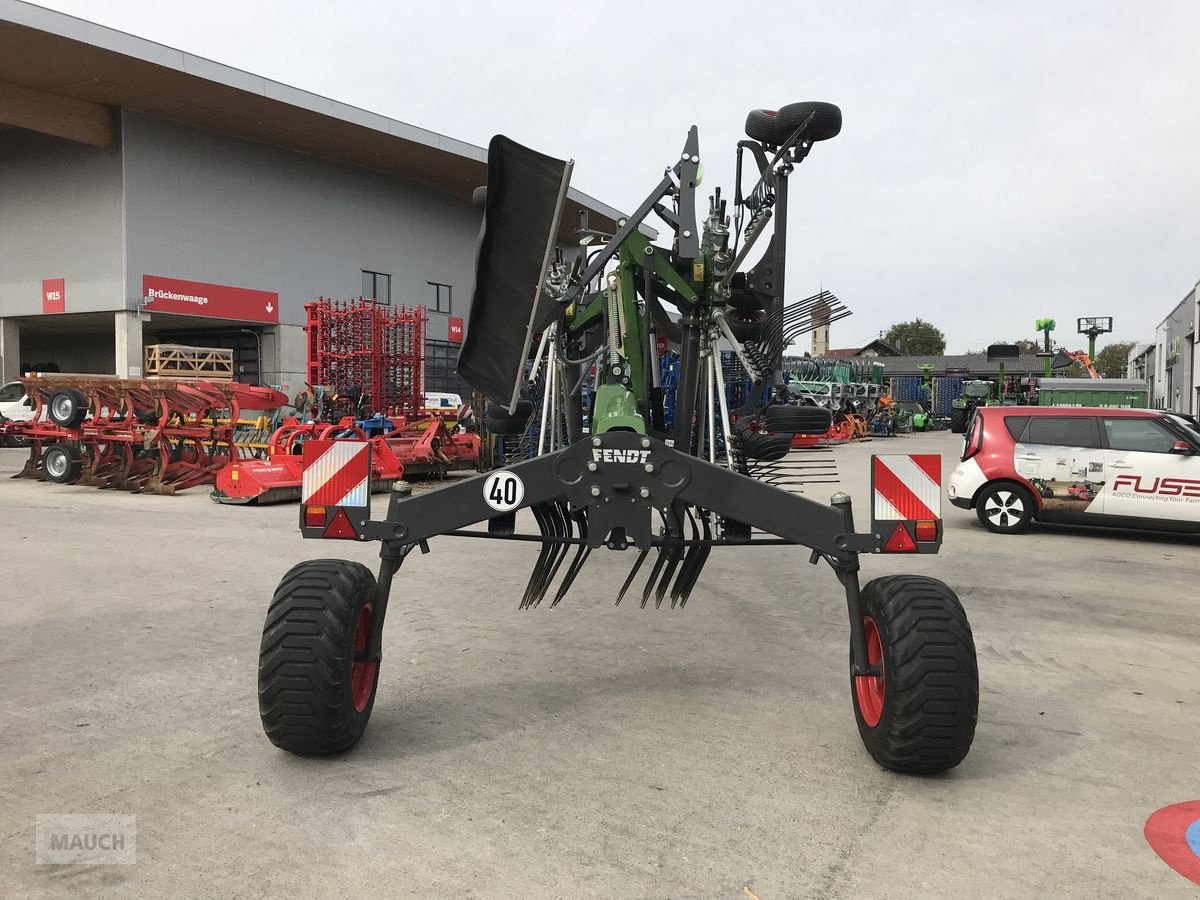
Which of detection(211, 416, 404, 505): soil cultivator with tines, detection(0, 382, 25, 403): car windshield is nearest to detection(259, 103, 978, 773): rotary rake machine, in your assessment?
detection(211, 416, 404, 505): soil cultivator with tines

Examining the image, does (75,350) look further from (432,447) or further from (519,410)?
(519,410)

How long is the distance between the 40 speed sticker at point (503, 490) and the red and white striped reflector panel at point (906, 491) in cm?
146

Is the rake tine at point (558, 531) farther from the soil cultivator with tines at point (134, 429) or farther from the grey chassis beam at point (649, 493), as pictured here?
the soil cultivator with tines at point (134, 429)

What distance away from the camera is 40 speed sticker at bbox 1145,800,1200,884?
2891 millimetres

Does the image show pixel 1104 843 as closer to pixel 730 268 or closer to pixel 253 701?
pixel 730 268

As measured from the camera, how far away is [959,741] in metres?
3.41

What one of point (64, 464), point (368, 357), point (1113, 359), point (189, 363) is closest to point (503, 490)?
point (64, 464)

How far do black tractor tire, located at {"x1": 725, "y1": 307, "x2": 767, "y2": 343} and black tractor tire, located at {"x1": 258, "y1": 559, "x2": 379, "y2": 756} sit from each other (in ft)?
8.55

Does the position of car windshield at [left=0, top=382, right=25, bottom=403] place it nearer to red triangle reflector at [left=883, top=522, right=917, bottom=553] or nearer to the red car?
the red car

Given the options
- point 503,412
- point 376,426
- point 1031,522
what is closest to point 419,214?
point 376,426

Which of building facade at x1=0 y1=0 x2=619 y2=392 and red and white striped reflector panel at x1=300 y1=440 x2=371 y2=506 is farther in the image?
building facade at x1=0 y1=0 x2=619 y2=392

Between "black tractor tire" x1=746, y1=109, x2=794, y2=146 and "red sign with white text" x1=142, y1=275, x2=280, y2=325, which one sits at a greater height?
"red sign with white text" x1=142, y1=275, x2=280, y2=325

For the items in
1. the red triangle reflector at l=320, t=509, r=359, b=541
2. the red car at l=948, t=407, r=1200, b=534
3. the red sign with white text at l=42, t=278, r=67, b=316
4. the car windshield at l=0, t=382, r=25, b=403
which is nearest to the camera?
the red triangle reflector at l=320, t=509, r=359, b=541

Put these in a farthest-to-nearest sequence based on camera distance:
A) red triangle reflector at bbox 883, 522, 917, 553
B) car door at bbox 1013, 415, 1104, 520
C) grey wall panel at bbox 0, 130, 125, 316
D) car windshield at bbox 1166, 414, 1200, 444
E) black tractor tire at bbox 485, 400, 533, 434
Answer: grey wall panel at bbox 0, 130, 125, 316 < car door at bbox 1013, 415, 1104, 520 < car windshield at bbox 1166, 414, 1200, 444 < black tractor tire at bbox 485, 400, 533, 434 < red triangle reflector at bbox 883, 522, 917, 553
